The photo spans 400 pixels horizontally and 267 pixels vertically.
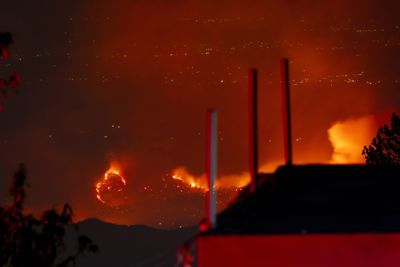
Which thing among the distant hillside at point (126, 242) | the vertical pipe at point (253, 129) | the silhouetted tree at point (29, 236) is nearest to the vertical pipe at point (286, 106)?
the vertical pipe at point (253, 129)

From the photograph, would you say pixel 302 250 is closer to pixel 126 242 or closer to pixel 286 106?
pixel 286 106

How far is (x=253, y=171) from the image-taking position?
1179 centimetres

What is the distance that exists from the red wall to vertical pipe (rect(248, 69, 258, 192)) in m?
1.80

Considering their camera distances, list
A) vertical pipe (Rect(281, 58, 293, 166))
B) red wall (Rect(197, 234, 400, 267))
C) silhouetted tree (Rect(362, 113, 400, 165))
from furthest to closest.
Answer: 1. silhouetted tree (Rect(362, 113, 400, 165))
2. vertical pipe (Rect(281, 58, 293, 166))
3. red wall (Rect(197, 234, 400, 267))

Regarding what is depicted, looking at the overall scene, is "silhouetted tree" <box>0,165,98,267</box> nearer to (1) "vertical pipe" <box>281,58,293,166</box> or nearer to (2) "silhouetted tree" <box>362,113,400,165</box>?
(1) "vertical pipe" <box>281,58,293,166</box>

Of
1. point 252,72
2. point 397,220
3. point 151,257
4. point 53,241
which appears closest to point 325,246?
point 397,220

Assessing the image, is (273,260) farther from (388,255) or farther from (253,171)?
(253,171)

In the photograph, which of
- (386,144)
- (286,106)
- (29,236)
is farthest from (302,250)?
(386,144)

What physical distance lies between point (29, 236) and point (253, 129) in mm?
8867

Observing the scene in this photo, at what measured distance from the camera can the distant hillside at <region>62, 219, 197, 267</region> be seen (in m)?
163

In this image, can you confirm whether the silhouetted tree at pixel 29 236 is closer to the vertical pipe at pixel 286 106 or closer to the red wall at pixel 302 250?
the vertical pipe at pixel 286 106

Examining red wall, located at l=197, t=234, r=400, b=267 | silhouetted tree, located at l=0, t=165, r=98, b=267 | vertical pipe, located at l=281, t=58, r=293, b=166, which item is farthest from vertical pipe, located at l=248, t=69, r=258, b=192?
silhouetted tree, located at l=0, t=165, r=98, b=267

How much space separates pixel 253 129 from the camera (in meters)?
11.9

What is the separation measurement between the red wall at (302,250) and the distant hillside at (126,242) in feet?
468
